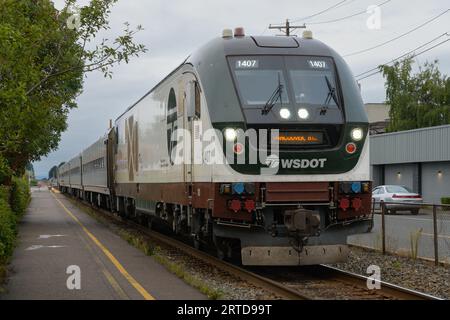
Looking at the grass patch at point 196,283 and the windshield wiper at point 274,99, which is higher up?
A: the windshield wiper at point 274,99

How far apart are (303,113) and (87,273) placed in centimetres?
425

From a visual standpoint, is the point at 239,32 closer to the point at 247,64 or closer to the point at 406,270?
the point at 247,64

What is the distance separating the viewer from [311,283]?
10258 millimetres

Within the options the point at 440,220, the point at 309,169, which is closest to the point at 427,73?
the point at 440,220

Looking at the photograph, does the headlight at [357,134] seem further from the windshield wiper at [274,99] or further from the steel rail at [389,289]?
the steel rail at [389,289]

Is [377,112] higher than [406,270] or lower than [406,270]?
higher

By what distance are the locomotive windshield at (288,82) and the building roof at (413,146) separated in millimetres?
27333

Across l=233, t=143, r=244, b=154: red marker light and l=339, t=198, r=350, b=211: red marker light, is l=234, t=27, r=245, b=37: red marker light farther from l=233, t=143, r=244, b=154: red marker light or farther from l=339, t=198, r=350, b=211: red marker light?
l=339, t=198, r=350, b=211: red marker light

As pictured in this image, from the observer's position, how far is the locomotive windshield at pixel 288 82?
411 inches

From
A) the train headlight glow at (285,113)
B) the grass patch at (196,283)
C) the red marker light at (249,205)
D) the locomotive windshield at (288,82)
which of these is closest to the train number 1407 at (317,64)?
the locomotive windshield at (288,82)

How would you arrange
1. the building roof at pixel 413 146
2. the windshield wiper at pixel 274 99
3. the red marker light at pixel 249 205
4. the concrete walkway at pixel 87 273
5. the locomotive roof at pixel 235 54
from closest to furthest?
the concrete walkway at pixel 87 273
the red marker light at pixel 249 205
the windshield wiper at pixel 274 99
the locomotive roof at pixel 235 54
the building roof at pixel 413 146

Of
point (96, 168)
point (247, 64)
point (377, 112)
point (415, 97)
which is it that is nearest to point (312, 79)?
point (247, 64)

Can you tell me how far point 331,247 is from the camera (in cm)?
1030

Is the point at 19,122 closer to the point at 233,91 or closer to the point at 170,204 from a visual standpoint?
the point at 233,91
